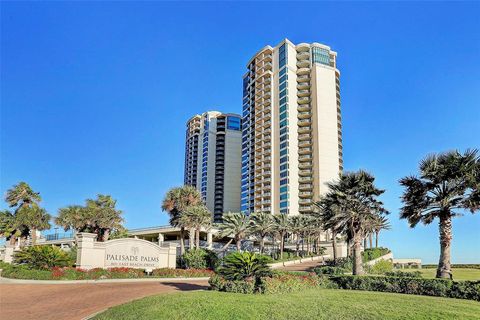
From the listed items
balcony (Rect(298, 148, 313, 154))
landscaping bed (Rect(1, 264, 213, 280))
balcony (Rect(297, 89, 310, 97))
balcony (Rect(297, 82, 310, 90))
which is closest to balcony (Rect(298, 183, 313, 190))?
balcony (Rect(298, 148, 313, 154))

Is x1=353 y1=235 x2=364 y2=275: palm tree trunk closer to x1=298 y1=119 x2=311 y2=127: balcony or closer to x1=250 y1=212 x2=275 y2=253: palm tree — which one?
x1=250 y1=212 x2=275 y2=253: palm tree

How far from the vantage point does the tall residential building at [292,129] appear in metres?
106

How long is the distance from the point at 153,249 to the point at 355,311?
26.7 m

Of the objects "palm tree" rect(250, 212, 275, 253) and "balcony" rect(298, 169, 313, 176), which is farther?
"balcony" rect(298, 169, 313, 176)

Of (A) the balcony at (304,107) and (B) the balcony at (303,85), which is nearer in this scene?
(A) the balcony at (304,107)

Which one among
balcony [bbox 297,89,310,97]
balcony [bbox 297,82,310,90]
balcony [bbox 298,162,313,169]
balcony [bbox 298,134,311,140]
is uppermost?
balcony [bbox 297,82,310,90]

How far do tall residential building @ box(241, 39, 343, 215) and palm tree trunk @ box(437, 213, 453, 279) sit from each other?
256 ft

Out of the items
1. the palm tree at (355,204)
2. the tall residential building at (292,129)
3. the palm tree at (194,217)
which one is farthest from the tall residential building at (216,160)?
the palm tree at (355,204)

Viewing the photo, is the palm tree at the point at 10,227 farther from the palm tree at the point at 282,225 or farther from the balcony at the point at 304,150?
the balcony at the point at 304,150

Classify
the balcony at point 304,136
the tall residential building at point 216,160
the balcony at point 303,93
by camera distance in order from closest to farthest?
the balcony at point 304,136 → the balcony at point 303,93 → the tall residential building at point 216,160

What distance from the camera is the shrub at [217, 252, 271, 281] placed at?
71.1ft

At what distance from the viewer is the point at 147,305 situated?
16531 mm

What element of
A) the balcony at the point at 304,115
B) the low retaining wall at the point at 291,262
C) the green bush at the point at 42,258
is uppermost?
the balcony at the point at 304,115

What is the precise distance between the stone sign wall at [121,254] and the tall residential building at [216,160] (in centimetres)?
9647
